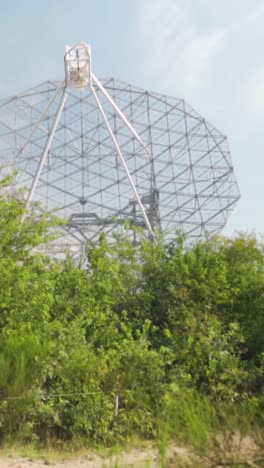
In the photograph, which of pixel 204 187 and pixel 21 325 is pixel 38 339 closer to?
pixel 21 325

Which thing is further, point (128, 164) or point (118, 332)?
point (128, 164)

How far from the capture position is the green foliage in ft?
29.9

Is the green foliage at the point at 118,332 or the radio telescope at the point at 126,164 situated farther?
the radio telescope at the point at 126,164

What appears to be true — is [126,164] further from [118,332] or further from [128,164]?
[118,332]

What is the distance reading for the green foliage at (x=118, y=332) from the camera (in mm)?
9102

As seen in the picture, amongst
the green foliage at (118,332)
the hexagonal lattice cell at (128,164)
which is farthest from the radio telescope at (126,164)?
the green foliage at (118,332)

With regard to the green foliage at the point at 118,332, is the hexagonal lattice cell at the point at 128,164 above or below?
above

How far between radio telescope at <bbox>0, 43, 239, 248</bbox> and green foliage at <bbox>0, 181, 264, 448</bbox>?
487 inches

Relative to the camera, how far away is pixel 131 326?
448 inches

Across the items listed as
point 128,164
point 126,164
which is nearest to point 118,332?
point 126,164

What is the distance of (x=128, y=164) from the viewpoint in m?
27.8

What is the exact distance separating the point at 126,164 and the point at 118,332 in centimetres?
1588

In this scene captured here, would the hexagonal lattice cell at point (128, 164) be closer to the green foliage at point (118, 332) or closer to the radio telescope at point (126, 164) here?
the radio telescope at point (126, 164)

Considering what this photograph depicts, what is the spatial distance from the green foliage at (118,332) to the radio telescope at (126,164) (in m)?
12.4
